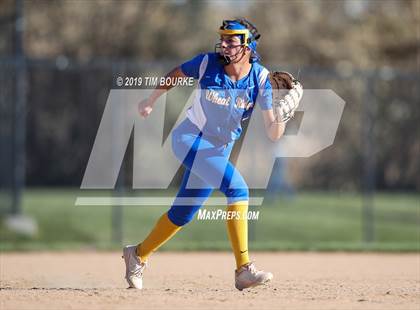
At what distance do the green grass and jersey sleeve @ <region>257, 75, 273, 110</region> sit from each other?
630 cm

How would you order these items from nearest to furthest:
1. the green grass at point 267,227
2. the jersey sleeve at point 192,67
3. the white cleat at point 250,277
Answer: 1. the white cleat at point 250,277
2. the jersey sleeve at point 192,67
3. the green grass at point 267,227

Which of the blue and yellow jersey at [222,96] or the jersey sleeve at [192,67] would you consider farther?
the jersey sleeve at [192,67]

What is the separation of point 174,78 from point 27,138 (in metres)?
13.6

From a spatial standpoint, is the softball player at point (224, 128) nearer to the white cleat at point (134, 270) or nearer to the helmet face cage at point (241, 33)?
the helmet face cage at point (241, 33)

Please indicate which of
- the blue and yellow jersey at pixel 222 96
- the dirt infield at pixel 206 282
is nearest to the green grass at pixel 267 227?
the dirt infield at pixel 206 282

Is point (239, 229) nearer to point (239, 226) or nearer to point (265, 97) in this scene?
point (239, 226)

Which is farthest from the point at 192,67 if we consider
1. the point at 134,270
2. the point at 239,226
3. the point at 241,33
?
the point at 134,270

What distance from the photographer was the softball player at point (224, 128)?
7672 millimetres

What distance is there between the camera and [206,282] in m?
8.92

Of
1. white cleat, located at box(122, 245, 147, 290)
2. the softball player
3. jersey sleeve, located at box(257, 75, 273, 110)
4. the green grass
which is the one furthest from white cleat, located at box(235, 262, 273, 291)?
the green grass

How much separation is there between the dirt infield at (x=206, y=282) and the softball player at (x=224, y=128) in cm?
53

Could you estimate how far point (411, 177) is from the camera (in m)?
18.0

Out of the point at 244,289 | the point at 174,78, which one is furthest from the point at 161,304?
the point at 174,78

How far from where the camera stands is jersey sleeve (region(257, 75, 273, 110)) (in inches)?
305
